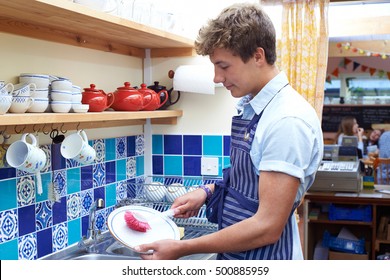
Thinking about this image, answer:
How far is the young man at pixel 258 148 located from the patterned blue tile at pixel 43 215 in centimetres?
68

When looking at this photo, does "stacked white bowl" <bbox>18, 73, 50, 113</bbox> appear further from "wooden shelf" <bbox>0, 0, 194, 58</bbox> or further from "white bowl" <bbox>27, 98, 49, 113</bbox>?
"wooden shelf" <bbox>0, 0, 194, 58</bbox>

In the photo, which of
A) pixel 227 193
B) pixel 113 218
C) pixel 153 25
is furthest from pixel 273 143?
pixel 153 25

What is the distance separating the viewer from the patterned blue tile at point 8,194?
5.72ft

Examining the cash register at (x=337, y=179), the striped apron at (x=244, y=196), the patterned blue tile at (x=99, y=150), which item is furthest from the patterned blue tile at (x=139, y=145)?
the cash register at (x=337, y=179)

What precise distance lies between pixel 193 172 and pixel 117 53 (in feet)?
2.28

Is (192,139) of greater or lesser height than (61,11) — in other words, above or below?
below

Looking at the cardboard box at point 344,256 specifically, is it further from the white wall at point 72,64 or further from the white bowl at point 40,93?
the white bowl at point 40,93

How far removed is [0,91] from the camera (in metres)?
1.41

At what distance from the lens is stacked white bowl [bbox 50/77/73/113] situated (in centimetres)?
169

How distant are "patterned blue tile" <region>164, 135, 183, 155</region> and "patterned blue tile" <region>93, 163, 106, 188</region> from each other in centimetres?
44

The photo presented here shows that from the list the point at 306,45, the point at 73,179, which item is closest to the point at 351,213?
the point at 306,45

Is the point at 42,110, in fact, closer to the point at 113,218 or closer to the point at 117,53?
the point at 113,218

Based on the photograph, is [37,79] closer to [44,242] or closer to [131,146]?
[44,242]

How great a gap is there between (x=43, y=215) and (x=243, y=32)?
1057mm
